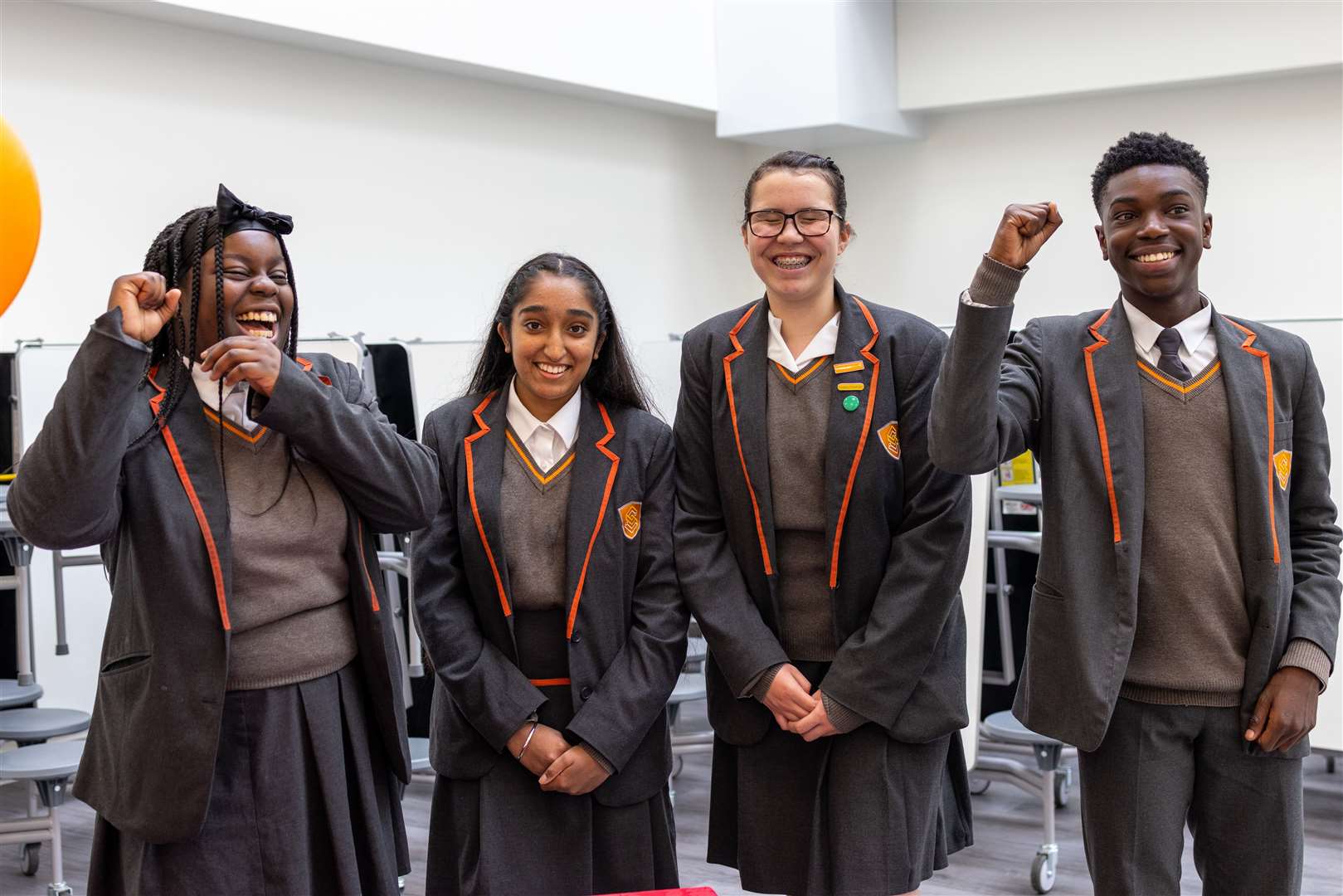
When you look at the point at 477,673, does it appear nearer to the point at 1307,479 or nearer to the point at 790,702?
the point at 790,702

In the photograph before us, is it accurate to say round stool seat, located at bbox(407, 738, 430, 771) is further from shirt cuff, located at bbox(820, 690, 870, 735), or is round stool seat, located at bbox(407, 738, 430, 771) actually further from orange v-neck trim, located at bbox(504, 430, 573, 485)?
shirt cuff, located at bbox(820, 690, 870, 735)

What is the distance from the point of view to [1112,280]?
686 centimetres

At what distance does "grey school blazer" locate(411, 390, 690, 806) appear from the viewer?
222 centimetres

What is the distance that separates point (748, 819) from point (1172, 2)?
5252mm

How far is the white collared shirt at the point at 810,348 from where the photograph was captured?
230cm

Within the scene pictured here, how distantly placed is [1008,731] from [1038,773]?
20 centimetres

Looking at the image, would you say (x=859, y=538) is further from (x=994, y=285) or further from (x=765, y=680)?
(x=994, y=285)

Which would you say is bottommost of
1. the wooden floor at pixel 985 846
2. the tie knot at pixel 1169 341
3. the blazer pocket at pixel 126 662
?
the wooden floor at pixel 985 846

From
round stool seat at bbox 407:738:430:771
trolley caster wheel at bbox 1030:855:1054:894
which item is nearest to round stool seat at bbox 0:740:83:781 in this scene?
round stool seat at bbox 407:738:430:771

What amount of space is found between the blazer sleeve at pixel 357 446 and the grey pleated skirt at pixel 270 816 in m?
0.25

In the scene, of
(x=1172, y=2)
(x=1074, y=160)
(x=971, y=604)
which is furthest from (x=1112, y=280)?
(x=971, y=604)

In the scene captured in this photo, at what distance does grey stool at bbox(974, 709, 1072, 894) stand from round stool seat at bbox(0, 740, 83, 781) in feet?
8.15

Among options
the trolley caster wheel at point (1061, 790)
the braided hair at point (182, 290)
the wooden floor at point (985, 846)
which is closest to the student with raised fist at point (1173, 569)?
the braided hair at point (182, 290)

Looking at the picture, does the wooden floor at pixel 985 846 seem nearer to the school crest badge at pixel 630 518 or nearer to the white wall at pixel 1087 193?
the school crest badge at pixel 630 518
